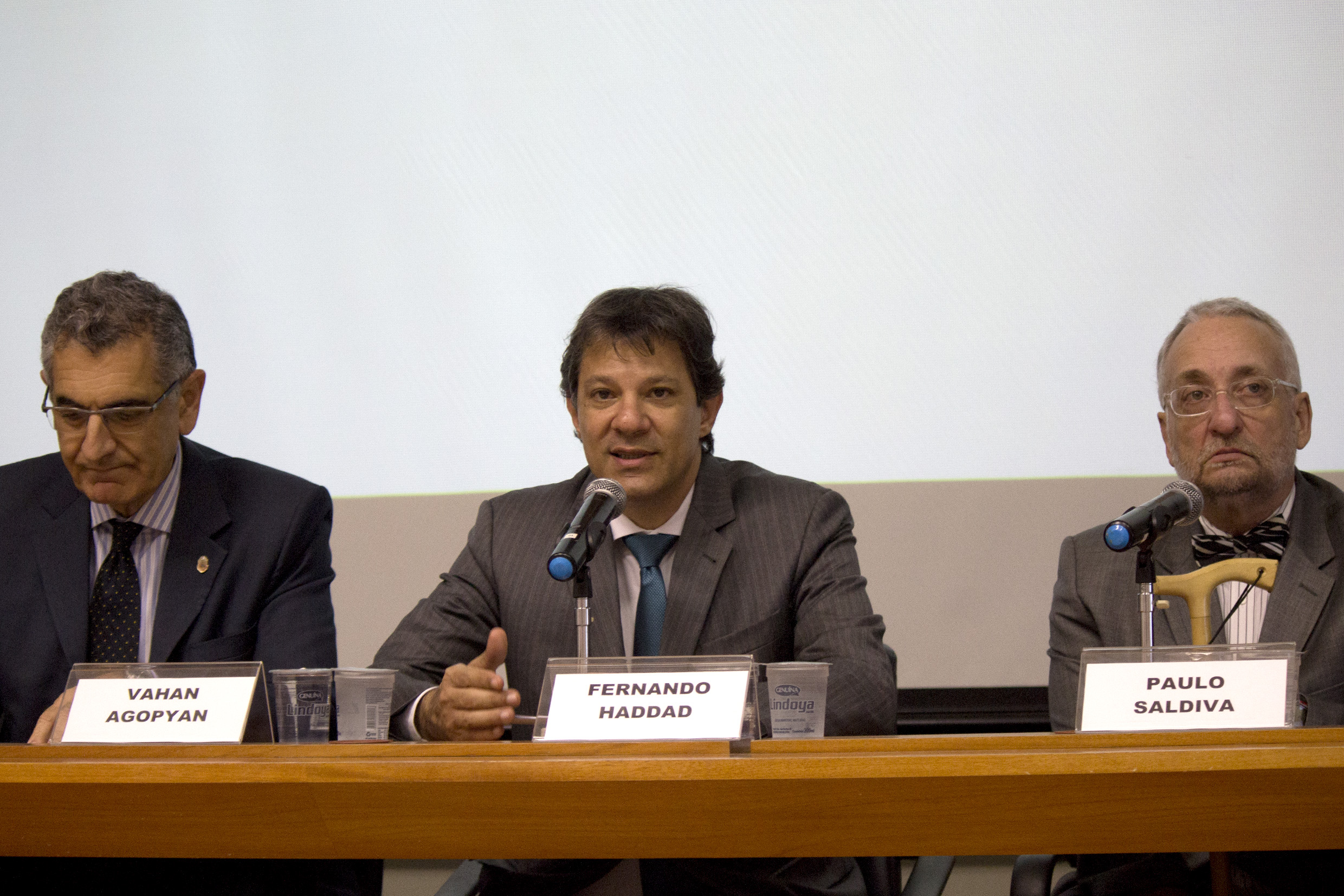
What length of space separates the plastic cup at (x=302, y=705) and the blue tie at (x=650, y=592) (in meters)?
0.77

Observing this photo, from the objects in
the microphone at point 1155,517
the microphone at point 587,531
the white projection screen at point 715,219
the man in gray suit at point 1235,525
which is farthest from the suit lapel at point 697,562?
the microphone at point 1155,517

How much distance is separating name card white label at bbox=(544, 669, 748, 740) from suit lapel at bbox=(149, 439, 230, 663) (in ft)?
3.65

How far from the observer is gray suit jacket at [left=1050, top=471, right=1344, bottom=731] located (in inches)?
85.7

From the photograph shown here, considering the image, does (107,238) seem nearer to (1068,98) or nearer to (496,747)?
(496,747)

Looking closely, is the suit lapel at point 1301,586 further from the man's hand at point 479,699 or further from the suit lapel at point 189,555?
the suit lapel at point 189,555

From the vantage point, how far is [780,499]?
248 cm

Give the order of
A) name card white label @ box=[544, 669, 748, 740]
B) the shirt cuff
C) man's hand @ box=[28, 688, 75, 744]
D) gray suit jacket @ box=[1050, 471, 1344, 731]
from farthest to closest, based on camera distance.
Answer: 1. gray suit jacket @ box=[1050, 471, 1344, 731]
2. the shirt cuff
3. man's hand @ box=[28, 688, 75, 744]
4. name card white label @ box=[544, 669, 748, 740]

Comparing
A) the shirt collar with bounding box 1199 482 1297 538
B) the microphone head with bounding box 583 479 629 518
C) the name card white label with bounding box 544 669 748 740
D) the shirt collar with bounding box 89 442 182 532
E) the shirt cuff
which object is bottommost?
the shirt cuff

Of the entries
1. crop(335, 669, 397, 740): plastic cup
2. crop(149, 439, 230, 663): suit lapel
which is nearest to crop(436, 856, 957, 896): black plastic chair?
crop(335, 669, 397, 740): plastic cup

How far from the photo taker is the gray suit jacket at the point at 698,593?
229 cm

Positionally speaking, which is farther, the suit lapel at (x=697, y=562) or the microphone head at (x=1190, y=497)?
the suit lapel at (x=697, y=562)

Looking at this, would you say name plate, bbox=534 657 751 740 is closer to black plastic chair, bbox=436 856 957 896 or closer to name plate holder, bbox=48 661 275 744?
name plate holder, bbox=48 661 275 744

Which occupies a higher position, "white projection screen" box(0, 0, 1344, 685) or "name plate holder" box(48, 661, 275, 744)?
"white projection screen" box(0, 0, 1344, 685)

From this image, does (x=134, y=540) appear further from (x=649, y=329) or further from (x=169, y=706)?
(x=649, y=329)
